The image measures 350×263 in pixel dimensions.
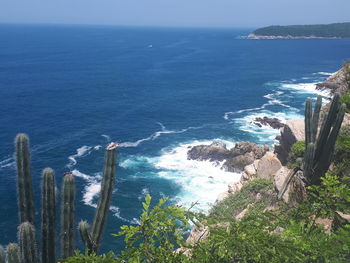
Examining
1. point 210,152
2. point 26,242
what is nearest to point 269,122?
point 210,152

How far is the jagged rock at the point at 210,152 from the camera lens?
45188mm

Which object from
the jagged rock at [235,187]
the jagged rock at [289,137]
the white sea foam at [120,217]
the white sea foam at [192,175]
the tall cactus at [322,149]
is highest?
the tall cactus at [322,149]

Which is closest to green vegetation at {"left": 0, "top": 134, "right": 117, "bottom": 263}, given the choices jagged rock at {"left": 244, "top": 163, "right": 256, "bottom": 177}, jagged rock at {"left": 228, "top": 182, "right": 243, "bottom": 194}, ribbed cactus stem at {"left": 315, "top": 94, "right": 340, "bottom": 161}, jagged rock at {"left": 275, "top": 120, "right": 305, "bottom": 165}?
ribbed cactus stem at {"left": 315, "top": 94, "right": 340, "bottom": 161}

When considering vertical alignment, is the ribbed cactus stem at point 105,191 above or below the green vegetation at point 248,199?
above

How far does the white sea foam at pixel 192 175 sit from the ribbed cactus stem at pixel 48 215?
22190mm

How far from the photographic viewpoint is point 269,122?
56594 mm

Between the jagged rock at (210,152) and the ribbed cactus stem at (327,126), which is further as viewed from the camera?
the jagged rock at (210,152)

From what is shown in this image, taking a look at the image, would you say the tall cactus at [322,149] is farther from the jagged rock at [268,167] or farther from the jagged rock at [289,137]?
the jagged rock at [268,167]

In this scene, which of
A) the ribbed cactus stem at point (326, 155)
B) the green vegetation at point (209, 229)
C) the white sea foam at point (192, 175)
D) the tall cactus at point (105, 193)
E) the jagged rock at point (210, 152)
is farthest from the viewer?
the jagged rock at point (210, 152)

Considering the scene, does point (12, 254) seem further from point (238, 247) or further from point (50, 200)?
point (238, 247)

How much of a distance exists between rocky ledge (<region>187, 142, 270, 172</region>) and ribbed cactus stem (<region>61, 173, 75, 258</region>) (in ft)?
102

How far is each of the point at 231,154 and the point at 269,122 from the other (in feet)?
48.8

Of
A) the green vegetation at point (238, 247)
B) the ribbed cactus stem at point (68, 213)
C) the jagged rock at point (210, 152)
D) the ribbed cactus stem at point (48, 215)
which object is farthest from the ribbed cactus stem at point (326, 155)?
the jagged rock at point (210, 152)

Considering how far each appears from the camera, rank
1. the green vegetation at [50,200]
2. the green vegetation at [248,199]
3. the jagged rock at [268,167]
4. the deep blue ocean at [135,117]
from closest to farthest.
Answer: the green vegetation at [50,200] < the green vegetation at [248,199] < the jagged rock at [268,167] < the deep blue ocean at [135,117]
